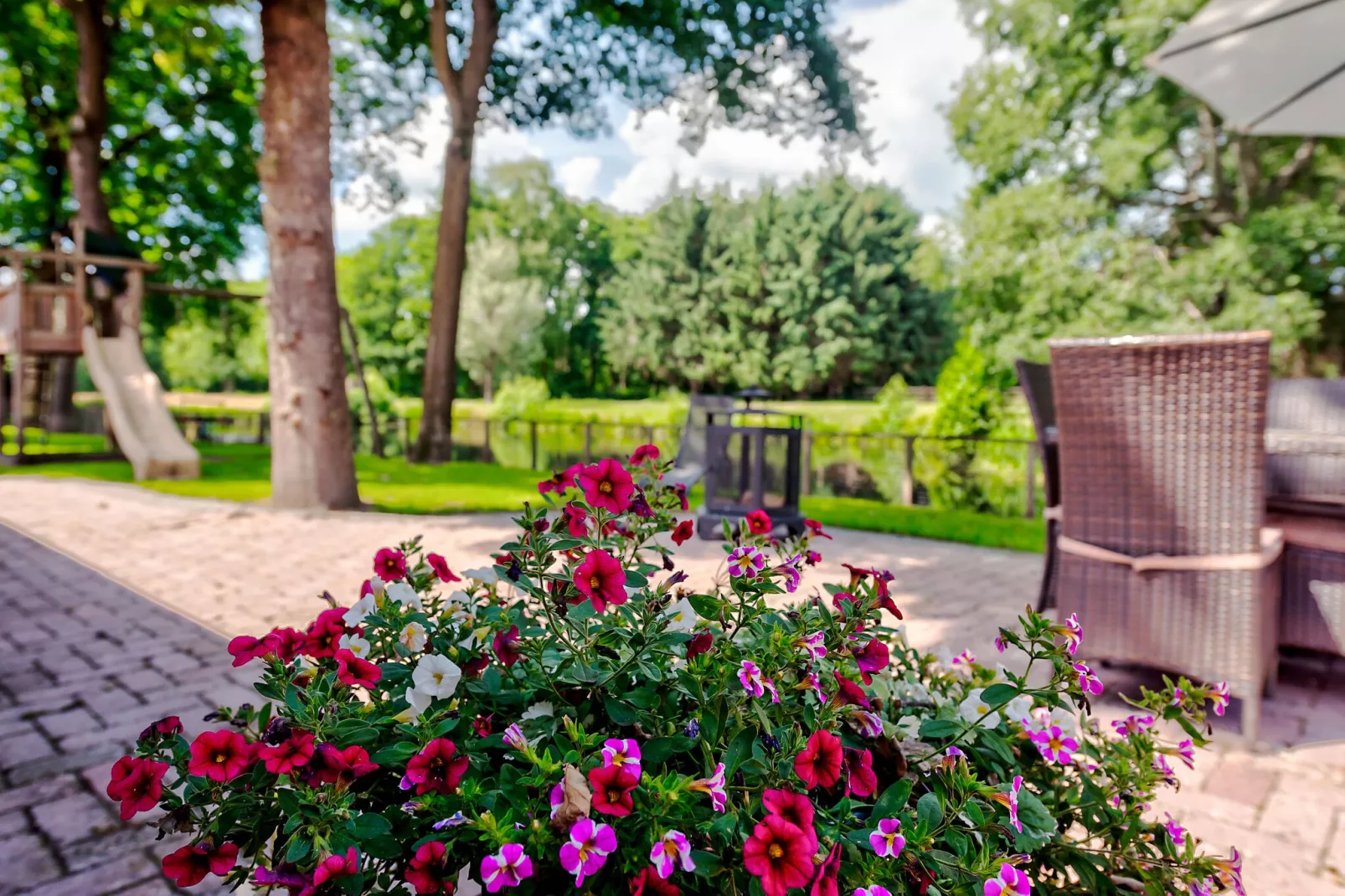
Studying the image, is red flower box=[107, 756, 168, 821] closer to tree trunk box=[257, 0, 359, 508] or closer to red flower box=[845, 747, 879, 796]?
red flower box=[845, 747, 879, 796]

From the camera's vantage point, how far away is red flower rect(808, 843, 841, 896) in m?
0.80

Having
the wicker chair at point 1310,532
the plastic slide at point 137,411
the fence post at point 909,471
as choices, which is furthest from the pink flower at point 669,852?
the plastic slide at point 137,411

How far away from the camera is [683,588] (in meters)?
1.16

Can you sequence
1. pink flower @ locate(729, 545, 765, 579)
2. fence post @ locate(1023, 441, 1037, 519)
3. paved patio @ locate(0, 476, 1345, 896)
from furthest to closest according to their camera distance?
1. fence post @ locate(1023, 441, 1037, 519)
2. paved patio @ locate(0, 476, 1345, 896)
3. pink flower @ locate(729, 545, 765, 579)

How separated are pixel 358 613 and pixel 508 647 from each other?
1.11ft

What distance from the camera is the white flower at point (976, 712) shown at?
113cm

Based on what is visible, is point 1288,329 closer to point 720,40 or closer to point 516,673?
point 720,40

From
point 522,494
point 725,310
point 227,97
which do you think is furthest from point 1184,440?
point 725,310

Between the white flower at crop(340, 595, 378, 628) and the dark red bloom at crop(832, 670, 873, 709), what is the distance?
28.9 inches

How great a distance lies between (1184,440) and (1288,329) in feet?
48.9

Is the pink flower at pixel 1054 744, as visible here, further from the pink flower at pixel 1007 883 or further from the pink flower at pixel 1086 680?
the pink flower at pixel 1007 883

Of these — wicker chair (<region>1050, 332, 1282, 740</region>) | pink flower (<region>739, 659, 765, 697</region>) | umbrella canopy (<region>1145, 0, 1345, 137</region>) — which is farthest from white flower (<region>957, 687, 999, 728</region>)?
umbrella canopy (<region>1145, 0, 1345, 137</region>)

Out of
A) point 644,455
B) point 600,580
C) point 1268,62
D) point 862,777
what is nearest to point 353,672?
point 600,580

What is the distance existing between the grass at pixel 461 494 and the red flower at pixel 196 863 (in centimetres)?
375
